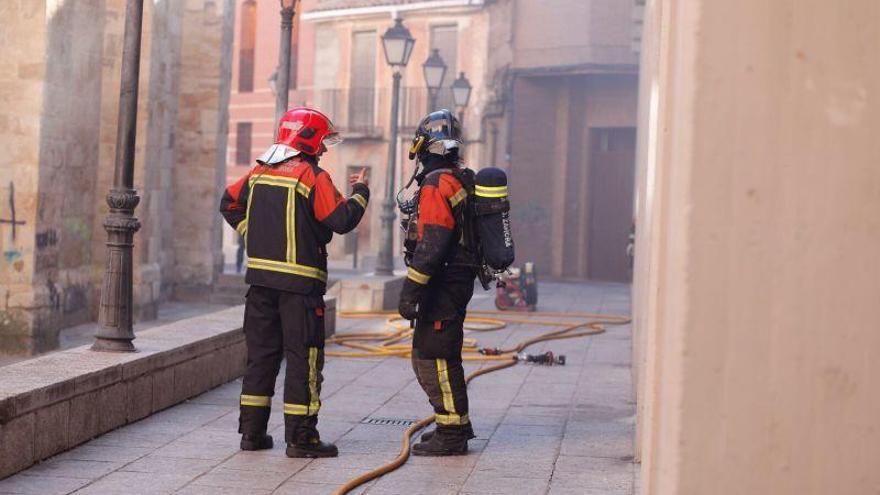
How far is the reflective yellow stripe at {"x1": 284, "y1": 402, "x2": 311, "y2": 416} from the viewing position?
7344mm

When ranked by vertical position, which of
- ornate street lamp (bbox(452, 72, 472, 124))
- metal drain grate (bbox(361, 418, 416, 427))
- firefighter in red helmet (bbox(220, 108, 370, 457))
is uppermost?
ornate street lamp (bbox(452, 72, 472, 124))

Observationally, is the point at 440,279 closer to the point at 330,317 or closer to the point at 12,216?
the point at 330,317

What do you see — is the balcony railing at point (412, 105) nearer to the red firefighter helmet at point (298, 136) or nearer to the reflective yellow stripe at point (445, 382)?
the red firefighter helmet at point (298, 136)

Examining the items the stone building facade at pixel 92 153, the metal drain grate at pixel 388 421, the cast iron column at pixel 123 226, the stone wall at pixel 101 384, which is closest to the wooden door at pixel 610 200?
the stone building facade at pixel 92 153

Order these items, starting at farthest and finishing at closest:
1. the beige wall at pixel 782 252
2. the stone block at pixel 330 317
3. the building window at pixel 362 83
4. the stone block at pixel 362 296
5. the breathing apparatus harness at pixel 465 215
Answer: the building window at pixel 362 83 < the stone block at pixel 362 296 < the stone block at pixel 330 317 < the breathing apparatus harness at pixel 465 215 < the beige wall at pixel 782 252

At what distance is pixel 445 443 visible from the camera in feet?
24.8

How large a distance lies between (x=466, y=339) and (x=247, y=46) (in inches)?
1292

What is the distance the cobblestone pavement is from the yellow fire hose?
90mm

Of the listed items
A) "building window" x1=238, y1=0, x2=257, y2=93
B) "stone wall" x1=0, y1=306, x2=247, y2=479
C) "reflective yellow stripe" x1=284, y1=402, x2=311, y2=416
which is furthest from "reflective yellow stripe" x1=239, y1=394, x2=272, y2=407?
"building window" x1=238, y1=0, x2=257, y2=93

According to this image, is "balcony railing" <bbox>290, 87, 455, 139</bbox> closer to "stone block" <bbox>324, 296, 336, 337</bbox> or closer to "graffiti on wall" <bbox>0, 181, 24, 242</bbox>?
"graffiti on wall" <bbox>0, 181, 24, 242</bbox>

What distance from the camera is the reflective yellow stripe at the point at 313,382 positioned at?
7.42 meters

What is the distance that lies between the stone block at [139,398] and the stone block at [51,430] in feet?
2.89

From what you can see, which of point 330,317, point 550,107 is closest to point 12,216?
point 330,317

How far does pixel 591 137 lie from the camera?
103ft
